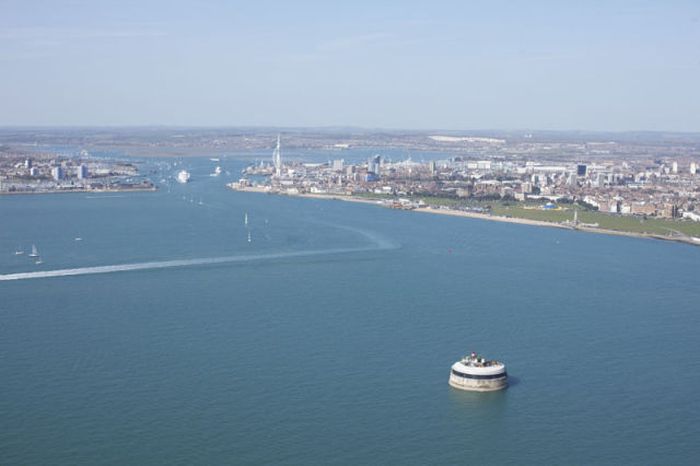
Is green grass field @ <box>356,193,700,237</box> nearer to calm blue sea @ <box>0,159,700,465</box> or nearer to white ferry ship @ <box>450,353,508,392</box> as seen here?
calm blue sea @ <box>0,159,700,465</box>

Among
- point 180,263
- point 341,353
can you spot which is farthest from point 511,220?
point 341,353

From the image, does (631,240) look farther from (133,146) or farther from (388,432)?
(133,146)

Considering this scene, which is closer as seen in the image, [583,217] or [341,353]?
[341,353]

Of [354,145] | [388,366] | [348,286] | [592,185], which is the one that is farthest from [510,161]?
[388,366]

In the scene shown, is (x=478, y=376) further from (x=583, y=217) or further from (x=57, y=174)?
(x=57, y=174)

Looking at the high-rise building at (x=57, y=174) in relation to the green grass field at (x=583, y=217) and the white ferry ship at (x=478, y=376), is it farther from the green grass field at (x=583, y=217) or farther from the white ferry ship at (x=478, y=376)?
the white ferry ship at (x=478, y=376)

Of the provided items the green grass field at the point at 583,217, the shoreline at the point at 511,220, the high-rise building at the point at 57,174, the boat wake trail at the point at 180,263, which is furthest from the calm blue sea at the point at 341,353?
the high-rise building at the point at 57,174

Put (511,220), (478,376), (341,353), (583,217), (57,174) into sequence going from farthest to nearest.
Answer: (57,174), (583,217), (511,220), (341,353), (478,376)
